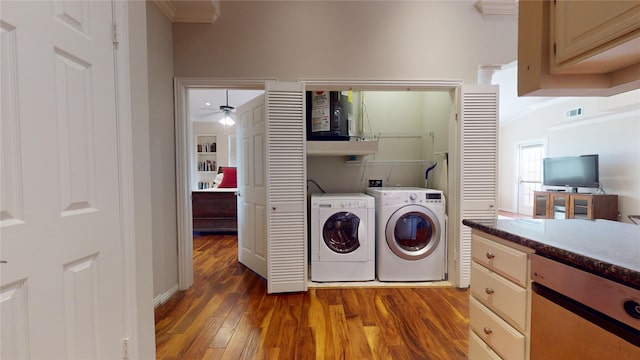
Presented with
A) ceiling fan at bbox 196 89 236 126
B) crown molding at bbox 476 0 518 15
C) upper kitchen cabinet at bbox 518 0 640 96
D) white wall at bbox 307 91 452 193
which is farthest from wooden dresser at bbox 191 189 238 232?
upper kitchen cabinet at bbox 518 0 640 96

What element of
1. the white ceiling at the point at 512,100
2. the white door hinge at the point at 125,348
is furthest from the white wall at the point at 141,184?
the white ceiling at the point at 512,100

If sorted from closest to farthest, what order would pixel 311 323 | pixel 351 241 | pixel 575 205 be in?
pixel 311 323
pixel 351 241
pixel 575 205

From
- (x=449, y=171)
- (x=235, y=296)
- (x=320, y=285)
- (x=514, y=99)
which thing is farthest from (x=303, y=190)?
(x=514, y=99)

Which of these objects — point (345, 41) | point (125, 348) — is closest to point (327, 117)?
point (345, 41)

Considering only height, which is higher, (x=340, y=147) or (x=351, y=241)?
(x=340, y=147)

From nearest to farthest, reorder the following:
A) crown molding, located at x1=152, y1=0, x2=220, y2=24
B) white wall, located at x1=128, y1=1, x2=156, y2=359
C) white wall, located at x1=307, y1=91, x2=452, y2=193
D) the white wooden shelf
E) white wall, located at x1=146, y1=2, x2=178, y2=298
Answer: white wall, located at x1=128, y1=1, x2=156, y2=359, white wall, located at x1=146, y1=2, x2=178, y2=298, crown molding, located at x1=152, y1=0, x2=220, y2=24, the white wooden shelf, white wall, located at x1=307, y1=91, x2=452, y2=193

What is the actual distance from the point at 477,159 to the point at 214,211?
405 cm

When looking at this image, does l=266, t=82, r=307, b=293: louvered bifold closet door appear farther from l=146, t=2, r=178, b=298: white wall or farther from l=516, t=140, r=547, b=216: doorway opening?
l=516, t=140, r=547, b=216: doorway opening

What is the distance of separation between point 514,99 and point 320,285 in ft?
19.4

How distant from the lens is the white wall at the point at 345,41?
8.20 feet

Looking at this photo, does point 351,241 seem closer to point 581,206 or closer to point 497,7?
point 497,7

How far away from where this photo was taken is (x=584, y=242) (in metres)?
0.97

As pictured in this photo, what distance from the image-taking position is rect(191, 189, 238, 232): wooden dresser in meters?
4.65

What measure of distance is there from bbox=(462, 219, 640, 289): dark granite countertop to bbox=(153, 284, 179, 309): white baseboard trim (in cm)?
238
